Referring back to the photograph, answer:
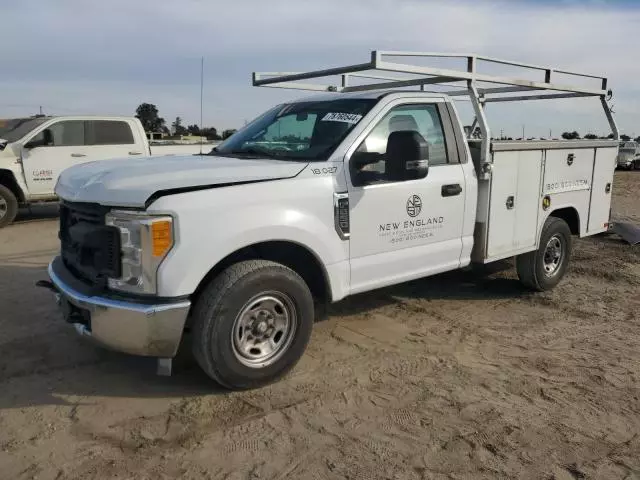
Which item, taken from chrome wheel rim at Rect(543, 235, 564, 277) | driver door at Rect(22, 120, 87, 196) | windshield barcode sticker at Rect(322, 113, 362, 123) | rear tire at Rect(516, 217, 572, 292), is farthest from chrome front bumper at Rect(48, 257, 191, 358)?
driver door at Rect(22, 120, 87, 196)

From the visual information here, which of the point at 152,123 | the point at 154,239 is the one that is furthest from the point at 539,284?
the point at 152,123

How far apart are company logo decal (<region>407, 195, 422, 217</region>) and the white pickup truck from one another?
20.9ft

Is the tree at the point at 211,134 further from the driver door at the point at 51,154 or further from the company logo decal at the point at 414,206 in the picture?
the company logo decal at the point at 414,206

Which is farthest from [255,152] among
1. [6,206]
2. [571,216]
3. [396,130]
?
[6,206]

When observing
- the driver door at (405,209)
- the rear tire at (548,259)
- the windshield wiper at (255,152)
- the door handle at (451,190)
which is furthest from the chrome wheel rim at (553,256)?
the windshield wiper at (255,152)

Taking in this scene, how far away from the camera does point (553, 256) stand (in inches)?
257

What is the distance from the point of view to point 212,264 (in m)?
3.60

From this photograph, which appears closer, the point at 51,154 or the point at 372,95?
the point at 372,95

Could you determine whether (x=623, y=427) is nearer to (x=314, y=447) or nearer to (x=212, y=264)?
(x=314, y=447)

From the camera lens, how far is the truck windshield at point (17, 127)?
1088 cm

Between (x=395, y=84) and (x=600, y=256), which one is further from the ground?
(x=395, y=84)

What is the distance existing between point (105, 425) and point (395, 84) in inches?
157

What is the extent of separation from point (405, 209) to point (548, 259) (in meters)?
2.65

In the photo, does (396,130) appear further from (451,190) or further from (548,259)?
(548,259)
